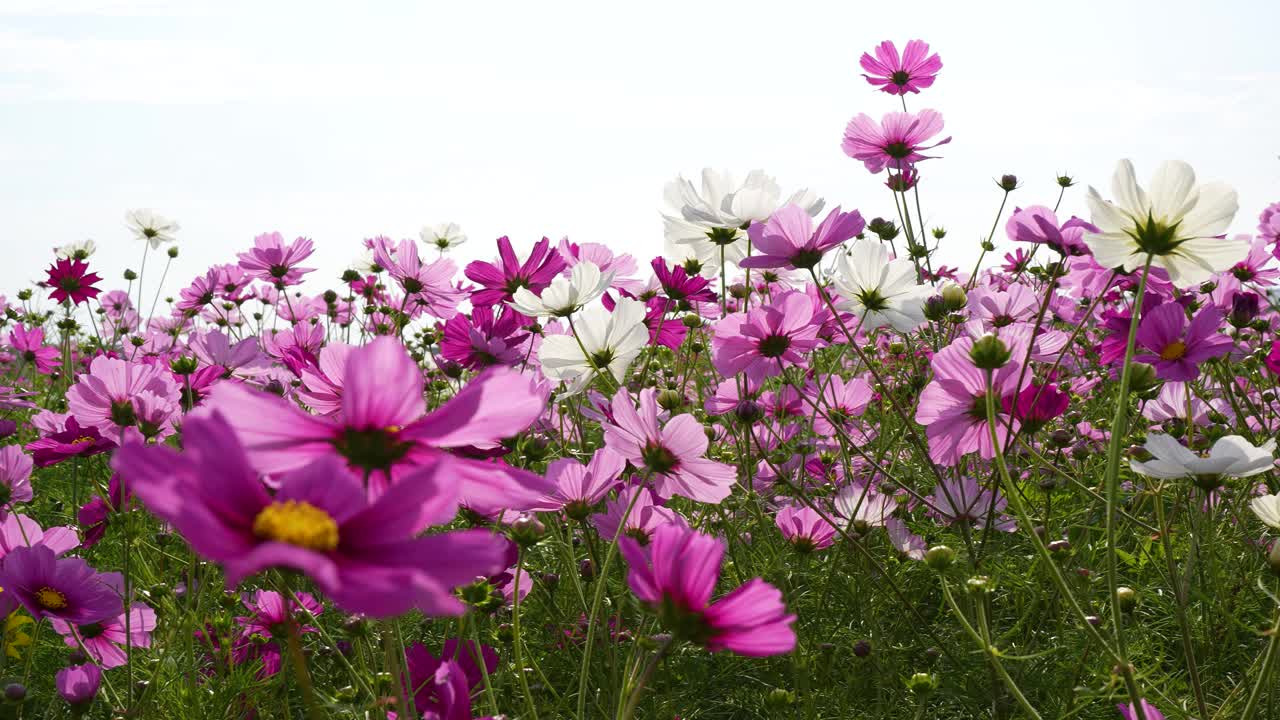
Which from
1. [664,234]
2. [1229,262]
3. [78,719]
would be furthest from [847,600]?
[78,719]

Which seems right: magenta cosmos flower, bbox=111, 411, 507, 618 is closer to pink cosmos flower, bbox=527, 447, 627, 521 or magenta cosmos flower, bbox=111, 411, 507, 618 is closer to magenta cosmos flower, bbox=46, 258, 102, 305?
pink cosmos flower, bbox=527, 447, 627, 521

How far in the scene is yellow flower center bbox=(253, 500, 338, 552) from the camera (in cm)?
33

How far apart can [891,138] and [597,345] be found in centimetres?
85

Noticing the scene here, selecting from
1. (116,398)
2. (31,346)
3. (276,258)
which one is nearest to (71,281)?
(276,258)

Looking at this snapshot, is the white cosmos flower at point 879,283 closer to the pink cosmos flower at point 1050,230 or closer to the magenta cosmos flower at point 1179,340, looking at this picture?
the pink cosmos flower at point 1050,230

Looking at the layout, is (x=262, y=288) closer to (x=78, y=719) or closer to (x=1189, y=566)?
(x=78, y=719)

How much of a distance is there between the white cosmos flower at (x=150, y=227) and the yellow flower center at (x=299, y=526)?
3381 mm

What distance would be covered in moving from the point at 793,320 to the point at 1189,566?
510mm

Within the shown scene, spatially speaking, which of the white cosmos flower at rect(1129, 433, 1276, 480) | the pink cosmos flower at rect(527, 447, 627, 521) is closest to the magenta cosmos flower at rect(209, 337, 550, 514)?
the pink cosmos flower at rect(527, 447, 627, 521)

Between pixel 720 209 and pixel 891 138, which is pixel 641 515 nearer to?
pixel 720 209

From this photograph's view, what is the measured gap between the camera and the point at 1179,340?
1.18m

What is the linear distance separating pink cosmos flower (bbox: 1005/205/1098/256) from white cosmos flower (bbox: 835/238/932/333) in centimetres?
16

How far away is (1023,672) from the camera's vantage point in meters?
1.22

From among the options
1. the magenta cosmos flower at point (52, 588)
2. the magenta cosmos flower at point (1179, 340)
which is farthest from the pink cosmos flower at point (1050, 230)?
the magenta cosmos flower at point (52, 588)
